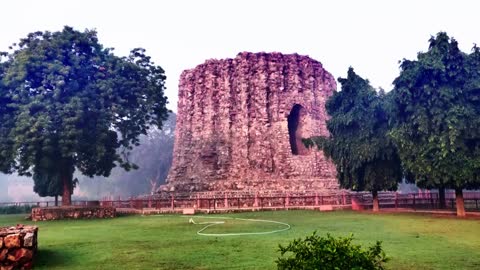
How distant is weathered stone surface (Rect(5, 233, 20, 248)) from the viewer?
732 cm

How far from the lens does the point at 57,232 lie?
1284 centimetres

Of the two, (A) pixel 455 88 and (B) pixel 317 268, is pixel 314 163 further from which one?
(B) pixel 317 268

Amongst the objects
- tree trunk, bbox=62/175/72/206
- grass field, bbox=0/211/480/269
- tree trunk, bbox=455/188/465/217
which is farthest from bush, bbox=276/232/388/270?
tree trunk, bbox=62/175/72/206

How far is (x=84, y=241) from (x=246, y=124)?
18.4 meters

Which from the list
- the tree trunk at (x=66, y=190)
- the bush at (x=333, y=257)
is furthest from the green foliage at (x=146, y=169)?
the bush at (x=333, y=257)

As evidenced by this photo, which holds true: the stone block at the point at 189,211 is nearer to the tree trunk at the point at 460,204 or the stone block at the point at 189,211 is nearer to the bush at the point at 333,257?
the tree trunk at the point at 460,204

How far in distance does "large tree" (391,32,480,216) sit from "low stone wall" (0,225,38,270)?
13155 millimetres

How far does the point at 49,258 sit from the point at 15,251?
88cm

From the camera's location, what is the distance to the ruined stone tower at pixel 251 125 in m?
26.7

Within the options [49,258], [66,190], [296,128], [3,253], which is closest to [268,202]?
[296,128]

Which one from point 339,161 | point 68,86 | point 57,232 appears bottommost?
point 57,232

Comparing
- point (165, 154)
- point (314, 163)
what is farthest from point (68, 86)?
point (165, 154)

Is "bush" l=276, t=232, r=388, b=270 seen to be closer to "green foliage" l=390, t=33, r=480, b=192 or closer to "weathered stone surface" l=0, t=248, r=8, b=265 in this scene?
"weathered stone surface" l=0, t=248, r=8, b=265

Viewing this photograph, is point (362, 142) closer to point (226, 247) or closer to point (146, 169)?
point (226, 247)
